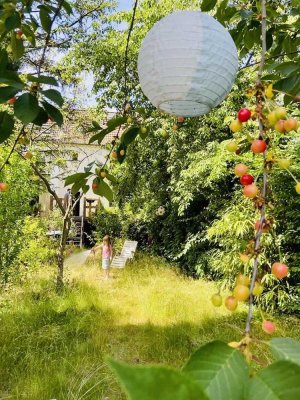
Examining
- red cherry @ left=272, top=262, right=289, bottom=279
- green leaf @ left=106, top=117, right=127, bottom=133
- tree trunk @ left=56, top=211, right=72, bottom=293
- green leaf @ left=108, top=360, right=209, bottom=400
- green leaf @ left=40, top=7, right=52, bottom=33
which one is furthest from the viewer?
tree trunk @ left=56, top=211, right=72, bottom=293

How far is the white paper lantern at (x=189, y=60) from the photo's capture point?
0.83 meters

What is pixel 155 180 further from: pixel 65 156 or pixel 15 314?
pixel 15 314

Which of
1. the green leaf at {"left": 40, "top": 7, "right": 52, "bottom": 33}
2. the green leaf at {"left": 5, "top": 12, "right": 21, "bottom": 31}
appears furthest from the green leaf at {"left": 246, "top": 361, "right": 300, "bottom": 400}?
the green leaf at {"left": 40, "top": 7, "right": 52, "bottom": 33}

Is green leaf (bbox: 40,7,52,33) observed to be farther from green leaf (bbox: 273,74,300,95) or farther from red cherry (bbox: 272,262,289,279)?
red cherry (bbox: 272,262,289,279)

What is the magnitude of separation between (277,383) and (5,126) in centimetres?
71

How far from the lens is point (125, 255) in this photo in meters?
6.27

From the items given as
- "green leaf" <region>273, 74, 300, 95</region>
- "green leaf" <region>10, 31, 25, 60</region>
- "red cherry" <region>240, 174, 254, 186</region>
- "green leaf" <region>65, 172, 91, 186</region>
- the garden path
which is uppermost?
"green leaf" <region>10, 31, 25, 60</region>

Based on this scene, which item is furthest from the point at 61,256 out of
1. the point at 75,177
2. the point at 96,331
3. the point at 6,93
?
the point at 6,93

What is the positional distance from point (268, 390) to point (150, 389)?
8 cm

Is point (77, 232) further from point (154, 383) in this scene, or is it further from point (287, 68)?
point (154, 383)

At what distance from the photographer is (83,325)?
341 centimetres

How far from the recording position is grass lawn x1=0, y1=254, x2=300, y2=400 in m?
2.48

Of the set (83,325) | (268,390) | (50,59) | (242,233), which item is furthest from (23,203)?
(268,390)

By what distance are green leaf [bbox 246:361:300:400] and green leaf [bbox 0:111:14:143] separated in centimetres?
69
